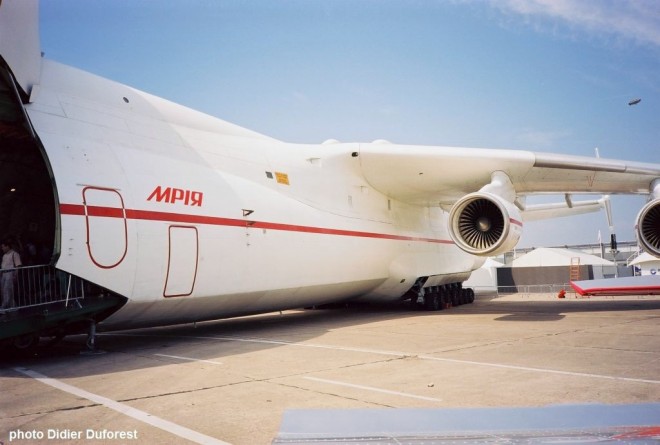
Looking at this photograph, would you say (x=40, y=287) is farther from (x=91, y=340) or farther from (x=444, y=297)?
(x=444, y=297)

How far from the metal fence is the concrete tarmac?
84 cm

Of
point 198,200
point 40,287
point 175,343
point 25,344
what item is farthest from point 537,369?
point 25,344

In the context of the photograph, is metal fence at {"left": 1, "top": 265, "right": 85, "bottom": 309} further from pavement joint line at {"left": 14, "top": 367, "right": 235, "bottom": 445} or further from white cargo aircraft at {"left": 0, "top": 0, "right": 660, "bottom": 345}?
pavement joint line at {"left": 14, "top": 367, "right": 235, "bottom": 445}

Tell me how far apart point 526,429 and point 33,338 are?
7.56 metres

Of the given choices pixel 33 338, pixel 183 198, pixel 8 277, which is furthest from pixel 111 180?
pixel 33 338

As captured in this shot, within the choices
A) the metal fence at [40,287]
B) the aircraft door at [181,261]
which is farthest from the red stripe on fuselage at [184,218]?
the metal fence at [40,287]

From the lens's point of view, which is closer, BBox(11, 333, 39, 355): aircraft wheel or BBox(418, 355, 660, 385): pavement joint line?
BBox(418, 355, 660, 385): pavement joint line

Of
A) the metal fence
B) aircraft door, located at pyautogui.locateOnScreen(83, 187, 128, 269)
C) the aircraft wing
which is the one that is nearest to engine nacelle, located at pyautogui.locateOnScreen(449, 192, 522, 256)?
the aircraft wing

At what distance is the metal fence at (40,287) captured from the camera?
711 centimetres

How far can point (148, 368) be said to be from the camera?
21.2 ft

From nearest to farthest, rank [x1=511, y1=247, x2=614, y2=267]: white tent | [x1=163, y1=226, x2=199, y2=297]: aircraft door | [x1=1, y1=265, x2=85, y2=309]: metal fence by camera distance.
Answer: [x1=1, y1=265, x2=85, y2=309]: metal fence < [x1=163, y1=226, x2=199, y2=297]: aircraft door < [x1=511, y1=247, x2=614, y2=267]: white tent

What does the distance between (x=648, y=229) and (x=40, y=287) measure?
12168 millimetres

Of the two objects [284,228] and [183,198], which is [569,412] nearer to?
[183,198]

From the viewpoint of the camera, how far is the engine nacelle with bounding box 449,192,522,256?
429 inches
